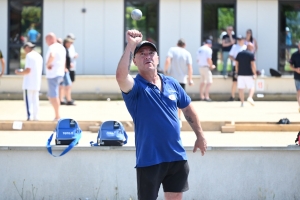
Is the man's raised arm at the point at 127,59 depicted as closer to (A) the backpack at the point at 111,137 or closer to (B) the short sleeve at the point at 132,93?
(B) the short sleeve at the point at 132,93

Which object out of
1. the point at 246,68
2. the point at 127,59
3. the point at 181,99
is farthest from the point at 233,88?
the point at 127,59

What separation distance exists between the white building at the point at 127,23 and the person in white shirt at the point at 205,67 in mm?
2025

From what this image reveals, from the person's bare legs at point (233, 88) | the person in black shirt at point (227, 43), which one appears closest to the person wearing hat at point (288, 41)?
→ the person in black shirt at point (227, 43)

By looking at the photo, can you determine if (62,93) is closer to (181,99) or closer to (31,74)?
(31,74)

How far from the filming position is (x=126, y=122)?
44.7 feet

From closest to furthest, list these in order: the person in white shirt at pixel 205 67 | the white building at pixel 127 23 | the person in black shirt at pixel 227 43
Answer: the person in white shirt at pixel 205 67, the person in black shirt at pixel 227 43, the white building at pixel 127 23

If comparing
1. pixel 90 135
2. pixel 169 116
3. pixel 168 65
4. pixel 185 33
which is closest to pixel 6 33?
pixel 185 33

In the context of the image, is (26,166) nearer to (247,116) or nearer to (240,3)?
(247,116)

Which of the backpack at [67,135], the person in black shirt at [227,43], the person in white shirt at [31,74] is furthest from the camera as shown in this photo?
the person in black shirt at [227,43]

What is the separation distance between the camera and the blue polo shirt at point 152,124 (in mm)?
5902

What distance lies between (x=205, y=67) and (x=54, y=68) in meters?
7.07

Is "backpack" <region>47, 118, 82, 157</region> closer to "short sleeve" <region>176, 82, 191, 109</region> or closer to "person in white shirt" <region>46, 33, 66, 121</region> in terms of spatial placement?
"short sleeve" <region>176, 82, 191, 109</region>

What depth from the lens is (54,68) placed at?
1455 centimetres

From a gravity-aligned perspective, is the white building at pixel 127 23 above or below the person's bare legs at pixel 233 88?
above
